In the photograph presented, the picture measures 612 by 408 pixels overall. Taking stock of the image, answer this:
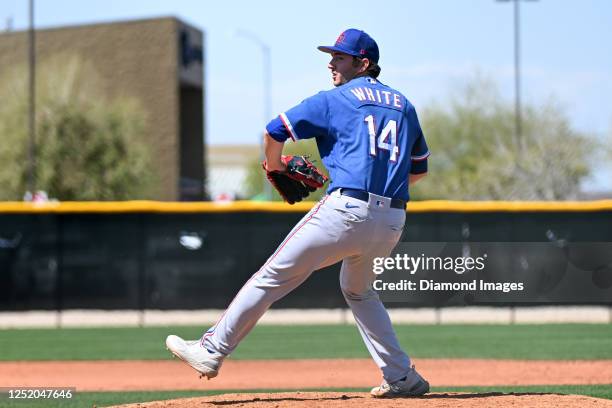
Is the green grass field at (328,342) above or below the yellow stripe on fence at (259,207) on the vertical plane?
below

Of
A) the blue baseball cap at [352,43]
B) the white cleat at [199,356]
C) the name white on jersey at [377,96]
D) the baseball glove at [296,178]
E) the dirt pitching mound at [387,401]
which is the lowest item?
the dirt pitching mound at [387,401]

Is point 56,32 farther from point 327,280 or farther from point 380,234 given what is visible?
point 380,234

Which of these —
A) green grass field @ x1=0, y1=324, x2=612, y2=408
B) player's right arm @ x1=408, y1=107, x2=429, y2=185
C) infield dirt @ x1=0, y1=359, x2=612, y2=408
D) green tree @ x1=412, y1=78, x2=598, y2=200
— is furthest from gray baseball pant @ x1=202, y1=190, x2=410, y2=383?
green tree @ x1=412, y1=78, x2=598, y2=200

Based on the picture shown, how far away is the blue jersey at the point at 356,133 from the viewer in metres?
5.36

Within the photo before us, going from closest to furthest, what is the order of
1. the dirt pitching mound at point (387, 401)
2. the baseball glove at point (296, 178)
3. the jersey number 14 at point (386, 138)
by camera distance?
1. the jersey number 14 at point (386, 138)
2. the dirt pitching mound at point (387, 401)
3. the baseball glove at point (296, 178)

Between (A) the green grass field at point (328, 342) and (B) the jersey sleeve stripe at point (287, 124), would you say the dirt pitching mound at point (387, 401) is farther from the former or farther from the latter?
(A) the green grass field at point (328, 342)

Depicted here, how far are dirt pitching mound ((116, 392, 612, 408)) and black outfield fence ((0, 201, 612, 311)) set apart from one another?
8.99 meters

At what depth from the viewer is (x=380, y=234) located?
5465 mm

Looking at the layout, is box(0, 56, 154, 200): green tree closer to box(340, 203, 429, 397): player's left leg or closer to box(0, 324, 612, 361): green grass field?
box(0, 324, 612, 361): green grass field

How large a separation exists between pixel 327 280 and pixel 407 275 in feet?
24.8

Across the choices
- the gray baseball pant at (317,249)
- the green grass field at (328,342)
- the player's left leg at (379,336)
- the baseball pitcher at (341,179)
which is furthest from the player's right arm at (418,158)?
the green grass field at (328,342)

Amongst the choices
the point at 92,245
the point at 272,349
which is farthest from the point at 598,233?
the point at 92,245

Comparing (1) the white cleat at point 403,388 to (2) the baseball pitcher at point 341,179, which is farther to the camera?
(1) the white cleat at point 403,388

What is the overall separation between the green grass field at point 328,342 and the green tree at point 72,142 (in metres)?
23.3
